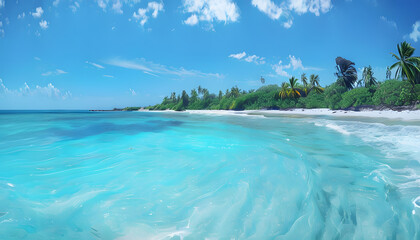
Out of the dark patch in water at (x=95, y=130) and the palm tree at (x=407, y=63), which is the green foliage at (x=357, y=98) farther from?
the dark patch in water at (x=95, y=130)

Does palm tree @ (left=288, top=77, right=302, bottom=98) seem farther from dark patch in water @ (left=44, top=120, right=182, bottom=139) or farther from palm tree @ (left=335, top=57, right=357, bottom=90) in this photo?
dark patch in water @ (left=44, top=120, right=182, bottom=139)

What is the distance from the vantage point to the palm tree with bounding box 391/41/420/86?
23995mm

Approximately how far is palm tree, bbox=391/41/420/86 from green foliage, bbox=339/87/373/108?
14.7 feet

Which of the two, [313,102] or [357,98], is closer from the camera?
[357,98]

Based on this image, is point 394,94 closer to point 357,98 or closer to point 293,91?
point 357,98

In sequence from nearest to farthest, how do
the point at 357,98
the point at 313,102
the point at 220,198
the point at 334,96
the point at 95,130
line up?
1. the point at 220,198
2. the point at 95,130
3. the point at 357,98
4. the point at 334,96
5. the point at 313,102

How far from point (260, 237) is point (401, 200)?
217 cm

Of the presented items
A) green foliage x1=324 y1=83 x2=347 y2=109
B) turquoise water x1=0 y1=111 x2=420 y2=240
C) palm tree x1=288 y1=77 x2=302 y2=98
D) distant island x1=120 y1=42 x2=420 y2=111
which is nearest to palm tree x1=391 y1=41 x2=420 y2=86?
distant island x1=120 y1=42 x2=420 y2=111

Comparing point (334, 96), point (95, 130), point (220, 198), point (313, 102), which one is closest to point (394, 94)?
point (334, 96)

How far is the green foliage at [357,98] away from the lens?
2783 centimetres

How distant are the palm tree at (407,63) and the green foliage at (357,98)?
14.7 ft

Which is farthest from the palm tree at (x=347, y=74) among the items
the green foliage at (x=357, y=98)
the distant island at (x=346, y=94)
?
the green foliage at (x=357, y=98)

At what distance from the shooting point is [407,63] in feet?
80.7

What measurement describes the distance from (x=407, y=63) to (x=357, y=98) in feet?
22.8
